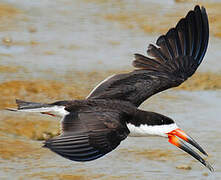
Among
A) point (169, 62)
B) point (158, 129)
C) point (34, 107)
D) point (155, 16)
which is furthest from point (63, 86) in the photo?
point (155, 16)

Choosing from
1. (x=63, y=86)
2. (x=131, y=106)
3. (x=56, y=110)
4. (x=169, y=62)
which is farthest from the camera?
(x=63, y=86)

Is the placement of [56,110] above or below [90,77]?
above

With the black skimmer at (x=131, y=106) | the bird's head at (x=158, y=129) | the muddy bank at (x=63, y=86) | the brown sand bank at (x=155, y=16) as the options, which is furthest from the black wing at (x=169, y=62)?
the brown sand bank at (x=155, y=16)

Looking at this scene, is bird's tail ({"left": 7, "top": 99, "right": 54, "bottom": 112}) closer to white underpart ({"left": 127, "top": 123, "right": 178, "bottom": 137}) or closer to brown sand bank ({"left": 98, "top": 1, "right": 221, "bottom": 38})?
white underpart ({"left": 127, "top": 123, "right": 178, "bottom": 137})

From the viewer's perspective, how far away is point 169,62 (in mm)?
9797

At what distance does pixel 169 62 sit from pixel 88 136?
8.27 feet

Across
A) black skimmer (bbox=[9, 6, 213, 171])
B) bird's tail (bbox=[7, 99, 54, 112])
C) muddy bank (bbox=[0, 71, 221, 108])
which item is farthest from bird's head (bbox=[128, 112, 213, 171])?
muddy bank (bbox=[0, 71, 221, 108])

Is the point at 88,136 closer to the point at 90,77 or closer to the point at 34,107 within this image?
the point at 34,107

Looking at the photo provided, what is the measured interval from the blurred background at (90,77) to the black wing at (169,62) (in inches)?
34.3

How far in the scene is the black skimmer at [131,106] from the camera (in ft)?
24.3

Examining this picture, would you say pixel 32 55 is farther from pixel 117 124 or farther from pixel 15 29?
pixel 117 124

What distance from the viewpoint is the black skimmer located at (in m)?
7.42

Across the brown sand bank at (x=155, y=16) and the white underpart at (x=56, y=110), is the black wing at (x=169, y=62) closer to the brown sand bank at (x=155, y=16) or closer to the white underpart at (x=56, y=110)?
the white underpart at (x=56, y=110)

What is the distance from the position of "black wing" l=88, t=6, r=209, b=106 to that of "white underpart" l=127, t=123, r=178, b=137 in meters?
0.73
